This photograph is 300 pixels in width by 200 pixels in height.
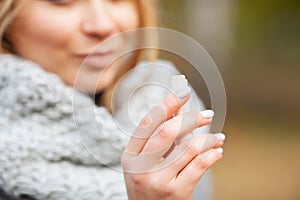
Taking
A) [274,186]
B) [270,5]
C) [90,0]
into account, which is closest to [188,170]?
[90,0]

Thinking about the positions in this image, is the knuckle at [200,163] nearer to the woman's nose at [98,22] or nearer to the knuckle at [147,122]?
the knuckle at [147,122]

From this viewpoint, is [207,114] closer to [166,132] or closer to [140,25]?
[166,132]

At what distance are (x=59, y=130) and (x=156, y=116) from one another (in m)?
0.17

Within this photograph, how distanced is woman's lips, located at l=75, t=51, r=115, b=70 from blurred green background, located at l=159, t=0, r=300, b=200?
25 cm

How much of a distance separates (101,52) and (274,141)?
0.79 m

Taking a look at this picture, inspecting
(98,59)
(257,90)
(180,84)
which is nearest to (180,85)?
(180,84)

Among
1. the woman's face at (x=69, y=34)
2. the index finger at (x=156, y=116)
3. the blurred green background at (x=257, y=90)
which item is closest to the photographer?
the index finger at (x=156, y=116)

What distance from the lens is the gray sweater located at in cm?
57

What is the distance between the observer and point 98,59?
0.56m

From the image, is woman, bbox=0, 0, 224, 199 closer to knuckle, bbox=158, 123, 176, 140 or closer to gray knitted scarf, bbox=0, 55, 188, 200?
gray knitted scarf, bbox=0, 55, 188, 200

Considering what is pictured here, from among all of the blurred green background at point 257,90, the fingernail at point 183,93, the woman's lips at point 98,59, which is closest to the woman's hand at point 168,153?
the fingernail at point 183,93

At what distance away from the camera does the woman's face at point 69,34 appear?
57 centimetres

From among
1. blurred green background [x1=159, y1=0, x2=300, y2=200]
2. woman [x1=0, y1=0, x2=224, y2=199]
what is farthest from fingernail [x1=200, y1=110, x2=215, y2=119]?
blurred green background [x1=159, y1=0, x2=300, y2=200]

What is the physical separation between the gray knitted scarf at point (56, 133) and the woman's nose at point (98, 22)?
6 cm
